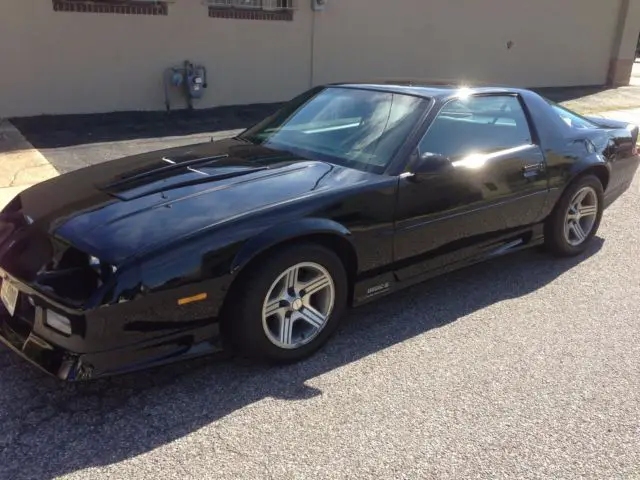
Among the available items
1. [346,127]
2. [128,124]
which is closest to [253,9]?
[128,124]

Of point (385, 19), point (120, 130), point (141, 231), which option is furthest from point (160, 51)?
point (141, 231)

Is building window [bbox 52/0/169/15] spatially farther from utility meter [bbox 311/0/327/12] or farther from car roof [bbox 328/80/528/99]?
car roof [bbox 328/80/528/99]

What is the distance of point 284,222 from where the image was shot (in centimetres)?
310

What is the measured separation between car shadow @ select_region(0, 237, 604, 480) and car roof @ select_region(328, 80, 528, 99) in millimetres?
1429

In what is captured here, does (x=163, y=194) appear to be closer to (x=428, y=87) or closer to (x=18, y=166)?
(x=428, y=87)

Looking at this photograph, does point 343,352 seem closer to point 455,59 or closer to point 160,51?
point 160,51

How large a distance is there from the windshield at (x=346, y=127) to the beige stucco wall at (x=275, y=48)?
621 cm

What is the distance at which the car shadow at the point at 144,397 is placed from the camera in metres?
2.58

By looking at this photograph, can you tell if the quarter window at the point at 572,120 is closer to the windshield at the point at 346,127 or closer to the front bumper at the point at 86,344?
the windshield at the point at 346,127

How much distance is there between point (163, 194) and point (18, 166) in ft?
14.9

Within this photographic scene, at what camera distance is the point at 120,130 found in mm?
9000

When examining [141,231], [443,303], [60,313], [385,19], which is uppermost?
[385,19]

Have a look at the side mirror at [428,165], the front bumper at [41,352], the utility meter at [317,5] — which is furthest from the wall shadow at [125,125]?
the side mirror at [428,165]

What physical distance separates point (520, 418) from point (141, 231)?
1979 mm
